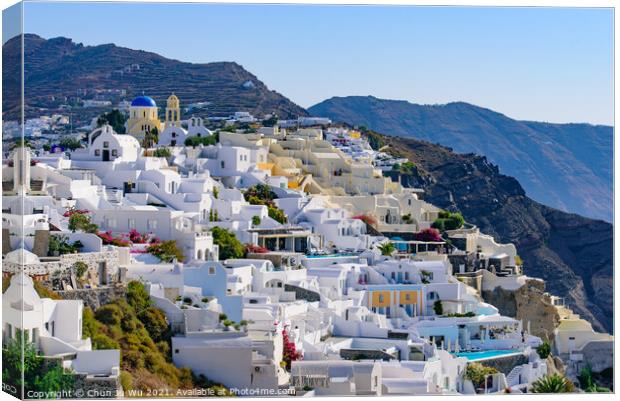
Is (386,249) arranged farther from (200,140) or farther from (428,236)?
(200,140)

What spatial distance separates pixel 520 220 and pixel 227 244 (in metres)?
17.1

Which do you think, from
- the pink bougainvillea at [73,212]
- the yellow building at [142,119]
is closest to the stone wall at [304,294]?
the pink bougainvillea at [73,212]

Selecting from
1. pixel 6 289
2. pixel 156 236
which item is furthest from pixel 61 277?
pixel 156 236

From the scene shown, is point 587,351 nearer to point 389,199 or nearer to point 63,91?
point 389,199

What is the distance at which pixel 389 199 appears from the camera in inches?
1465

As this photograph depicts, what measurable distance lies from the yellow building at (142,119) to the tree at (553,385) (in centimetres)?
1851

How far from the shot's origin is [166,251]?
2700cm

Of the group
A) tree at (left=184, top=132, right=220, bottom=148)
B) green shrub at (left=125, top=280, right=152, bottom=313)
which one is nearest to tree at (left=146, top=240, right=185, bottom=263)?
green shrub at (left=125, top=280, right=152, bottom=313)

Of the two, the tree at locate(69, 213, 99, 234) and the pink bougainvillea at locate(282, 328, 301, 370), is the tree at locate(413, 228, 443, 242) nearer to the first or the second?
the tree at locate(69, 213, 99, 234)

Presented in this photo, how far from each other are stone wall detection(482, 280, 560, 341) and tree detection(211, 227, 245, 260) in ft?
17.7

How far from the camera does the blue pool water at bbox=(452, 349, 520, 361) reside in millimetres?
26484

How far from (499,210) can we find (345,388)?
992 inches

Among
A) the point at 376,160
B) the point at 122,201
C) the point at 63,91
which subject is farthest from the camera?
the point at 63,91

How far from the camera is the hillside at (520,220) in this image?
41.2 metres
